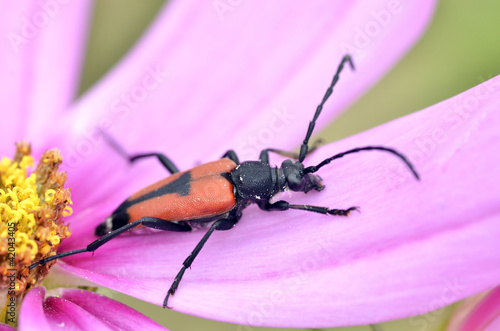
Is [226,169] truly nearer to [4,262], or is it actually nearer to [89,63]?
[4,262]

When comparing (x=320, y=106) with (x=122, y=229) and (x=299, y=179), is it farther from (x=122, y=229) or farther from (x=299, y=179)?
(x=122, y=229)

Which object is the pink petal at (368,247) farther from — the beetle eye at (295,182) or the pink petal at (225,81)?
the pink petal at (225,81)

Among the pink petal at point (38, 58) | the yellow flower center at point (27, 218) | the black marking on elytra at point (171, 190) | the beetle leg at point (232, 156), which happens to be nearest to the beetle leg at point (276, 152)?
the beetle leg at point (232, 156)

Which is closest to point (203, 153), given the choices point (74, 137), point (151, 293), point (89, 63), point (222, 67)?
point (222, 67)

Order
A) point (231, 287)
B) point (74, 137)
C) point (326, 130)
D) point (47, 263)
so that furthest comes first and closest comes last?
1. point (326, 130)
2. point (74, 137)
3. point (47, 263)
4. point (231, 287)

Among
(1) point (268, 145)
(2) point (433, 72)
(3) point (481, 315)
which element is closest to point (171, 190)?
(1) point (268, 145)

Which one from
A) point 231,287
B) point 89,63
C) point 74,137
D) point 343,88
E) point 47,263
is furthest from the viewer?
point 89,63

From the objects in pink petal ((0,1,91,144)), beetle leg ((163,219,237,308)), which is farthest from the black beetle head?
pink petal ((0,1,91,144))
